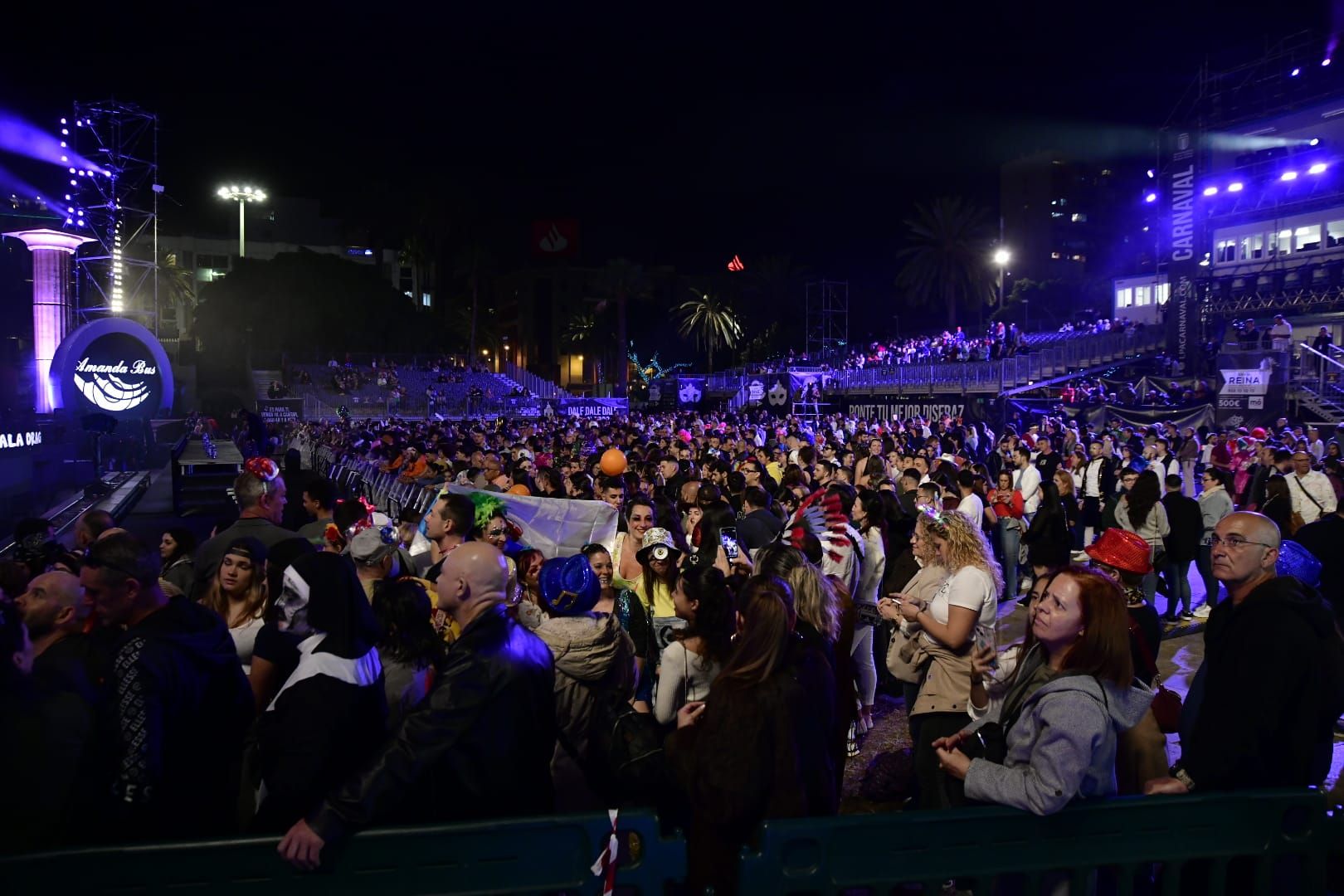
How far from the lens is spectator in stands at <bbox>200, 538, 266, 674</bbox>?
14.6ft

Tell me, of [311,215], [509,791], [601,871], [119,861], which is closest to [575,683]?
[509,791]

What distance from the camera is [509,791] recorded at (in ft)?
9.46

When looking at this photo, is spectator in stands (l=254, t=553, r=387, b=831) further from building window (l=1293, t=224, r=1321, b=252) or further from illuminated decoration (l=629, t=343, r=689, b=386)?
illuminated decoration (l=629, t=343, r=689, b=386)

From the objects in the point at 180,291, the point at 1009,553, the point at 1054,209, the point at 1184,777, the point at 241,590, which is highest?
the point at 1054,209

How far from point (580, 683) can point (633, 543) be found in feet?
8.78

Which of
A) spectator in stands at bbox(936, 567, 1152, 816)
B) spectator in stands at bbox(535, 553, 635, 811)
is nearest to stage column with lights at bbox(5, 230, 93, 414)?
spectator in stands at bbox(535, 553, 635, 811)

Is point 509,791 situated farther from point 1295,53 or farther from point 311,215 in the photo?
point 311,215

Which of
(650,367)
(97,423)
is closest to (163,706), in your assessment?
(97,423)

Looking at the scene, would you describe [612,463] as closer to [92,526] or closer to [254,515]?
[254,515]

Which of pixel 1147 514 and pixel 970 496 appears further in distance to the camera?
pixel 970 496

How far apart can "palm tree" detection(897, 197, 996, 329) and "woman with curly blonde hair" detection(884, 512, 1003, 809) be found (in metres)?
62.7

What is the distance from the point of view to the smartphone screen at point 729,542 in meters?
5.89

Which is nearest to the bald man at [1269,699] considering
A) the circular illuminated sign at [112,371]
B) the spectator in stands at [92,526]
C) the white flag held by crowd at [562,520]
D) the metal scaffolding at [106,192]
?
the white flag held by crowd at [562,520]

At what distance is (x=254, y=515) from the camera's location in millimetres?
5891
